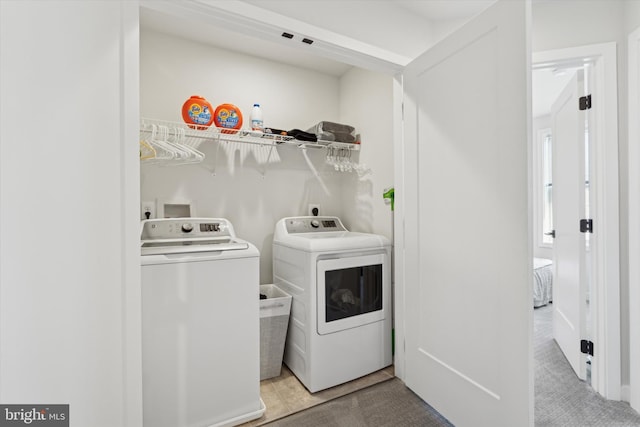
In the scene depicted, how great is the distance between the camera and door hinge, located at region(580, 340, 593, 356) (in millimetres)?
1844

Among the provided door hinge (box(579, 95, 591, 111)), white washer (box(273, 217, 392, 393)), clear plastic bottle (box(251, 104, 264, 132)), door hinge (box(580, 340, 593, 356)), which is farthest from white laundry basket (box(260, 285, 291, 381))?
door hinge (box(579, 95, 591, 111))

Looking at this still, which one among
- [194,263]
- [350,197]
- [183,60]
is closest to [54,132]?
[194,263]

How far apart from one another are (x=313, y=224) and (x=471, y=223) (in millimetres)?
1311

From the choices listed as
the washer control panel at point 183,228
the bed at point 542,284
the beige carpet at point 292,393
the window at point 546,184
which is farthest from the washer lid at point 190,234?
the window at point 546,184

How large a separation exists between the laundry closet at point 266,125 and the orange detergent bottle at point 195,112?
0.35 metres

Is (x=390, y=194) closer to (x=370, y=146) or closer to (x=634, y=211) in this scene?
(x=370, y=146)

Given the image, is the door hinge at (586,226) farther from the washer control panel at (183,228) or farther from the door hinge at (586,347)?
the washer control panel at (183,228)

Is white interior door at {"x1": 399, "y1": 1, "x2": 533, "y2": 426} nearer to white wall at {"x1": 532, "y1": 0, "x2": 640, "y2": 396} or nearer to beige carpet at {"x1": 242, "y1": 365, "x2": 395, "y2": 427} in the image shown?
beige carpet at {"x1": 242, "y1": 365, "x2": 395, "y2": 427}

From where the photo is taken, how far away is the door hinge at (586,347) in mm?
1844

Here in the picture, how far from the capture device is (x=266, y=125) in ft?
8.32

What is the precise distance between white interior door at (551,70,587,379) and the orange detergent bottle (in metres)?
2.46

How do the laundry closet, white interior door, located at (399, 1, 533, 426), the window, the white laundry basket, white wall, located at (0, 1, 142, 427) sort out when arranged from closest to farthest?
white wall, located at (0, 1, 142, 427), white interior door, located at (399, 1, 533, 426), the white laundry basket, the laundry closet, the window

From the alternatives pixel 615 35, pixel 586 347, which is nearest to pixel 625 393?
pixel 586 347

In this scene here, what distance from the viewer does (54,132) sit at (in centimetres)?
107
